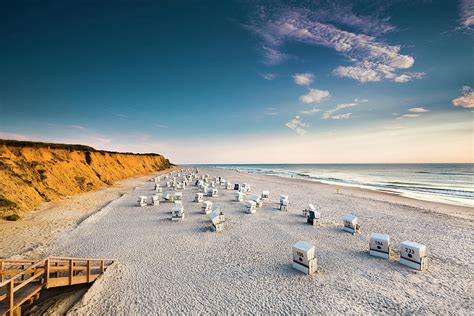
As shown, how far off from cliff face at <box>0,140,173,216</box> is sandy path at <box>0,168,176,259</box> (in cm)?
163

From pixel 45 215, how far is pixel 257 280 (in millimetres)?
18545

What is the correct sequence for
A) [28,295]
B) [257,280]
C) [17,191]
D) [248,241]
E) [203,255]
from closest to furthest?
[28,295], [257,280], [203,255], [248,241], [17,191]

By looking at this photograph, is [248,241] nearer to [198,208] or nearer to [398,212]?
[198,208]

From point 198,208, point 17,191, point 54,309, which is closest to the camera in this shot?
point 54,309

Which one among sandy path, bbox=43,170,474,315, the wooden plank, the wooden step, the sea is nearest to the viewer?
the wooden step

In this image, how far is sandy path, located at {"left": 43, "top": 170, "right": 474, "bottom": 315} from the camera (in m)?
7.50

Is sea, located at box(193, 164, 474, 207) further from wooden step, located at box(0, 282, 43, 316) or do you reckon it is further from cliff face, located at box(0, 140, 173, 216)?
cliff face, located at box(0, 140, 173, 216)

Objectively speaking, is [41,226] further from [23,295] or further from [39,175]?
[39,175]

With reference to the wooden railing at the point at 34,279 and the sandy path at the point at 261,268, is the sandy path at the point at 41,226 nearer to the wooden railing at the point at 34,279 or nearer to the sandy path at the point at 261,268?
the sandy path at the point at 261,268

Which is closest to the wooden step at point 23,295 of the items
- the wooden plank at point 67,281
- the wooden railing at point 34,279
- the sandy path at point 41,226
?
the wooden railing at point 34,279

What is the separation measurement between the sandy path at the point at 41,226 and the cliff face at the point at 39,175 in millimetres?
1628

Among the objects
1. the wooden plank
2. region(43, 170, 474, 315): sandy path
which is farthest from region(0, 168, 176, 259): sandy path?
the wooden plank

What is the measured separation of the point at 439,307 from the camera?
7.32 metres

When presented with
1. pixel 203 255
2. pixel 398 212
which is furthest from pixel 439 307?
pixel 398 212
